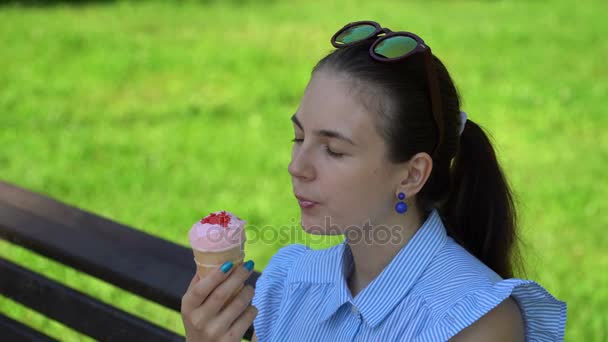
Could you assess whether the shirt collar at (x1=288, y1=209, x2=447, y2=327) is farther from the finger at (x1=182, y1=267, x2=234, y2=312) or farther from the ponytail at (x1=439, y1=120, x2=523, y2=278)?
the finger at (x1=182, y1=267, x2=234, y2=312)

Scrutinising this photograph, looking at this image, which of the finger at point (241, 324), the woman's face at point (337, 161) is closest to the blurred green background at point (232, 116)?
the woman's face at point (337, 161)

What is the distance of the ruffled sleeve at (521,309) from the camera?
5.07 feet

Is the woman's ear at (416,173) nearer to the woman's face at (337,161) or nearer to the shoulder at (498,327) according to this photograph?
the woman's face at (337,161)

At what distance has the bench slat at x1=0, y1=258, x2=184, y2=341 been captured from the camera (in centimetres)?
210

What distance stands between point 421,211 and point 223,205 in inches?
127

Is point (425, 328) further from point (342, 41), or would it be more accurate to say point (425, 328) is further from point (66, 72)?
point (66, 72)

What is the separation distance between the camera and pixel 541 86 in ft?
24.1

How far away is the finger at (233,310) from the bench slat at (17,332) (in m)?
0.91

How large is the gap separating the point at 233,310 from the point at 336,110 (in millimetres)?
471

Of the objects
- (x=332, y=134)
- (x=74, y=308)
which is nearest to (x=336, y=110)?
(x=332, y=134)

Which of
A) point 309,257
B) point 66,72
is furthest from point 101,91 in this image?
point 309,257

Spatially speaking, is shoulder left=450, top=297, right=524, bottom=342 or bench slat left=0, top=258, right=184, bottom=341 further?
bench slat left=0, top=258, right=184, bottom=341

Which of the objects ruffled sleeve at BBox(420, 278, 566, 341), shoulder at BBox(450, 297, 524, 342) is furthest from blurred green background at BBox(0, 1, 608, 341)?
shoulder at BBox(450, 297, 524, 342)

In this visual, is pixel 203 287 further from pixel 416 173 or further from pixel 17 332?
pixel 17 332
